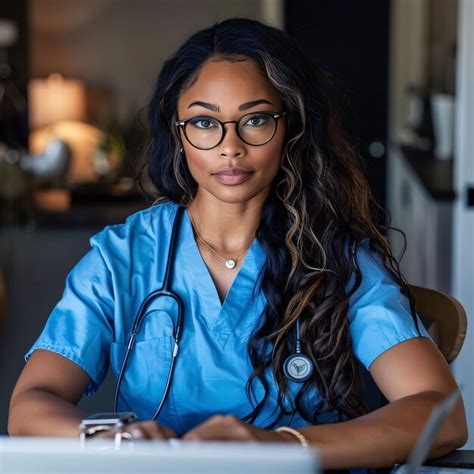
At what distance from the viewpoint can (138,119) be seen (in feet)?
5.56

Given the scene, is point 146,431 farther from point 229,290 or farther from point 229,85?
point 229,85

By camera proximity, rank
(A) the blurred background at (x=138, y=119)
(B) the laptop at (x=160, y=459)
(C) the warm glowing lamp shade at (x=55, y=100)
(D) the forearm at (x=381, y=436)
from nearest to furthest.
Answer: (B) the laptop at (x=160, y=459) → (D) the forearm at (x=381, y=436) → (A) the blurred background at (x=138, y=119) → (C) the warm glowing lamp shade at (x=55, y=100)

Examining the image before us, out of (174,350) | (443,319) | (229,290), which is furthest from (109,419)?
(443,319)

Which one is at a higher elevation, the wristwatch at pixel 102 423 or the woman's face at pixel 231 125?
the woman's face at pixel 231 125

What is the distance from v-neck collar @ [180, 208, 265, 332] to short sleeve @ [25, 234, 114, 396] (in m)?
0.14

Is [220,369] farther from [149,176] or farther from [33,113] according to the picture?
[33,113]

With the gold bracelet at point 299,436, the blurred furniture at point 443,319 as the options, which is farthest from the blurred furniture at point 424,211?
the gold bracelet at point 299,436

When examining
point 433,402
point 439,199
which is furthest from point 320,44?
point 433,402

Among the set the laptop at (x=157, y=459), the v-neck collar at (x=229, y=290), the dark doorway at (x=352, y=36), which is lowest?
the v-neck collar at (x=229, y=290)

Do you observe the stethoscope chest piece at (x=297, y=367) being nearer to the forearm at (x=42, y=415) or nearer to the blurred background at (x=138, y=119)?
the forearm at (x=42, y=415)

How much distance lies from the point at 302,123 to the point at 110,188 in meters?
3.16

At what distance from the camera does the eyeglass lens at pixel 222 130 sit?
1.38m

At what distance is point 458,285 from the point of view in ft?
9.55

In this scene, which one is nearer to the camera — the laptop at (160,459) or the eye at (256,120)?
the laptop at (160,459)
